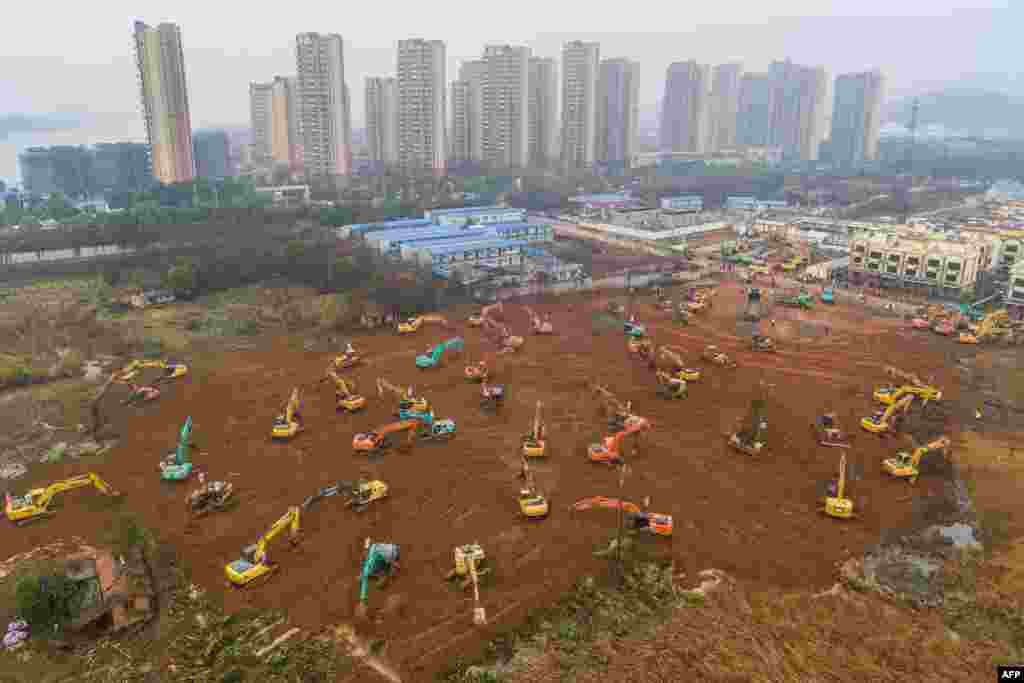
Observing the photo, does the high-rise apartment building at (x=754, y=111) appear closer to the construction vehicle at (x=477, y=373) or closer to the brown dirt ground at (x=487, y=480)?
the brown dirt ground at (x=487, y=480)

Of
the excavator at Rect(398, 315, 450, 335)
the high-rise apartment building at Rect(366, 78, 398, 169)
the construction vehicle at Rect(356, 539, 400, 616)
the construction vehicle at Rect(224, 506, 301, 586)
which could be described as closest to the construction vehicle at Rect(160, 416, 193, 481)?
the construction vehicle at Rect(224, 506, 301, 586)

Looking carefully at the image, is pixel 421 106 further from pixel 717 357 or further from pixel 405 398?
pixel 405 398

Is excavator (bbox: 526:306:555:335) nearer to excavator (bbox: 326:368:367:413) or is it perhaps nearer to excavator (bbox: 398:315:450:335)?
excavator (bbox: 398:315:450:335)

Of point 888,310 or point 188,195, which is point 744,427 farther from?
point 188,195

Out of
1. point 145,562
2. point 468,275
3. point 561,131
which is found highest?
point 561,131

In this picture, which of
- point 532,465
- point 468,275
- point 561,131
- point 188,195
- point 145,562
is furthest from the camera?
point 561,131

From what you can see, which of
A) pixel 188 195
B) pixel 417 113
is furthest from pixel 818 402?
pixel 417 113

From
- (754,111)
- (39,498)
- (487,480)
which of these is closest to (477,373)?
(487,480)

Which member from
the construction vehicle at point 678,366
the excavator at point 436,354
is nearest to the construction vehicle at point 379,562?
the excavator at point 436,354
